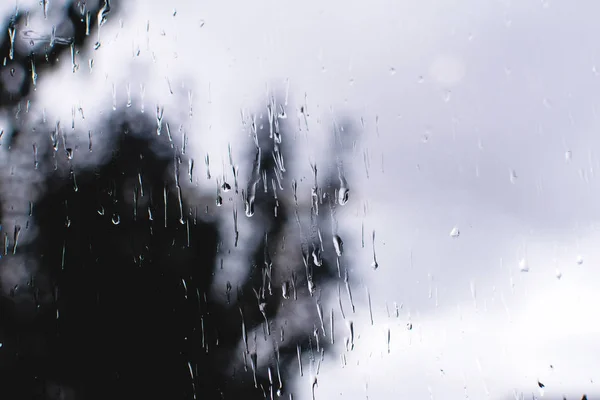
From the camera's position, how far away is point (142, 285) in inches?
93.0

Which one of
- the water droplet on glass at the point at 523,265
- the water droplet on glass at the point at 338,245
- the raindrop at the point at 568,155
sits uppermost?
the raindrop at the point at 568,155

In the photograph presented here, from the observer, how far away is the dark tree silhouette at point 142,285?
2.24 meters

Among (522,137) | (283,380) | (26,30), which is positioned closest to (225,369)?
(283,380)

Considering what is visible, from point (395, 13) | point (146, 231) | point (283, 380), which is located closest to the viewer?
point (283, 380)

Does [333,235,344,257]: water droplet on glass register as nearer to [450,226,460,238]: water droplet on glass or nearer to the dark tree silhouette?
the dark tree silhouette

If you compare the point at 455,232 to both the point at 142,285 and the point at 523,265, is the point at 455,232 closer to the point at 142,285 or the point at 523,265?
the point at 523,265

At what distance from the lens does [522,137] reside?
2.48 meters

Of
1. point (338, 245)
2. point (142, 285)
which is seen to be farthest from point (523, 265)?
point (142, 285)

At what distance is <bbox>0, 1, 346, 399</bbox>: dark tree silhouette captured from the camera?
2.24 metres

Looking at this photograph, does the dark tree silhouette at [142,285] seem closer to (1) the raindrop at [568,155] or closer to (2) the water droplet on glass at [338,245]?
(2) the water droplet on glass at [338,245]

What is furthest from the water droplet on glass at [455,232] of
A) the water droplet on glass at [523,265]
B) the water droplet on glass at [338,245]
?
the water droplet on glass at [338,245]

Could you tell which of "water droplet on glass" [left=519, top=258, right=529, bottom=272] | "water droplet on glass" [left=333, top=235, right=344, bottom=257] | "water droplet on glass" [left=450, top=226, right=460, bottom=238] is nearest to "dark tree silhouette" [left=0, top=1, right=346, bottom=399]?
"water droplet on glass" [left=333, top=235, right=344, bottom=257]

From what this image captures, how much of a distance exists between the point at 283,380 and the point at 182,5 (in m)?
1.92

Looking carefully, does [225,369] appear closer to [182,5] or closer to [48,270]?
[48,270]
